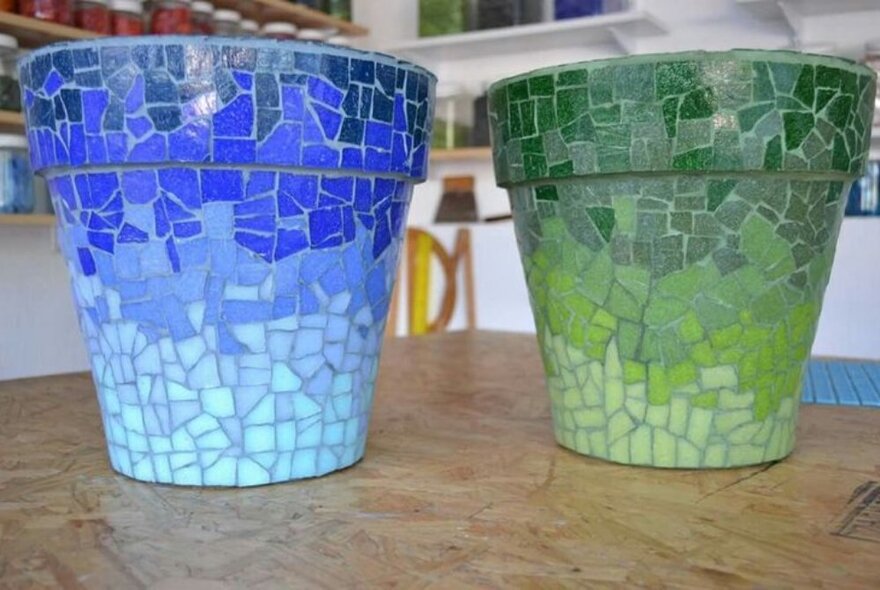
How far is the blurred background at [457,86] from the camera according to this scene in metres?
1.38

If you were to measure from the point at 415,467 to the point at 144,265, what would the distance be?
140 millimetres

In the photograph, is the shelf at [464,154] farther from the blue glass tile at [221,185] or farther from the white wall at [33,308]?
the blue glass tile at [221,185]

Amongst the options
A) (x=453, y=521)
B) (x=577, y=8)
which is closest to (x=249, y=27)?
(x=577, y=8)

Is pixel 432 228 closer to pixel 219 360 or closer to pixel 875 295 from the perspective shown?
pixel 875 295

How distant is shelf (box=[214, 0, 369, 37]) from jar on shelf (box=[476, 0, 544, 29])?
0.28 meters

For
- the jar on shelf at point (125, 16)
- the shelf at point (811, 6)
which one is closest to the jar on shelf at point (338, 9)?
the jar on shelf at point (125, 16)

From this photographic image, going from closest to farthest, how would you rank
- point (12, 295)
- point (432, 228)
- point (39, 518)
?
point (39, 518) → point (12, 295) → point (432, 228)

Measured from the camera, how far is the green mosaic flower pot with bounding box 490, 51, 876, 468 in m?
0.35

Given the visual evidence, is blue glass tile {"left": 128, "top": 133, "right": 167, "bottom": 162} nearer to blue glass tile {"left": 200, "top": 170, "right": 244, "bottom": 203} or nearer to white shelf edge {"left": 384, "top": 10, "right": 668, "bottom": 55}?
blue glass tile {"left": 200, "top": 170, "right": 244, "bottom": 203}

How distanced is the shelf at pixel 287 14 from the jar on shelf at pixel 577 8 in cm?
45

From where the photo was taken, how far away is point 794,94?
0.35 m

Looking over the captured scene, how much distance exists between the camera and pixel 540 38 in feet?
6.23

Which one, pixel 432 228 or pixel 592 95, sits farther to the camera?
Answer: pixel 432 228

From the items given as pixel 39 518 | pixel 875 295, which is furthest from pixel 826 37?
pixel 39 518
